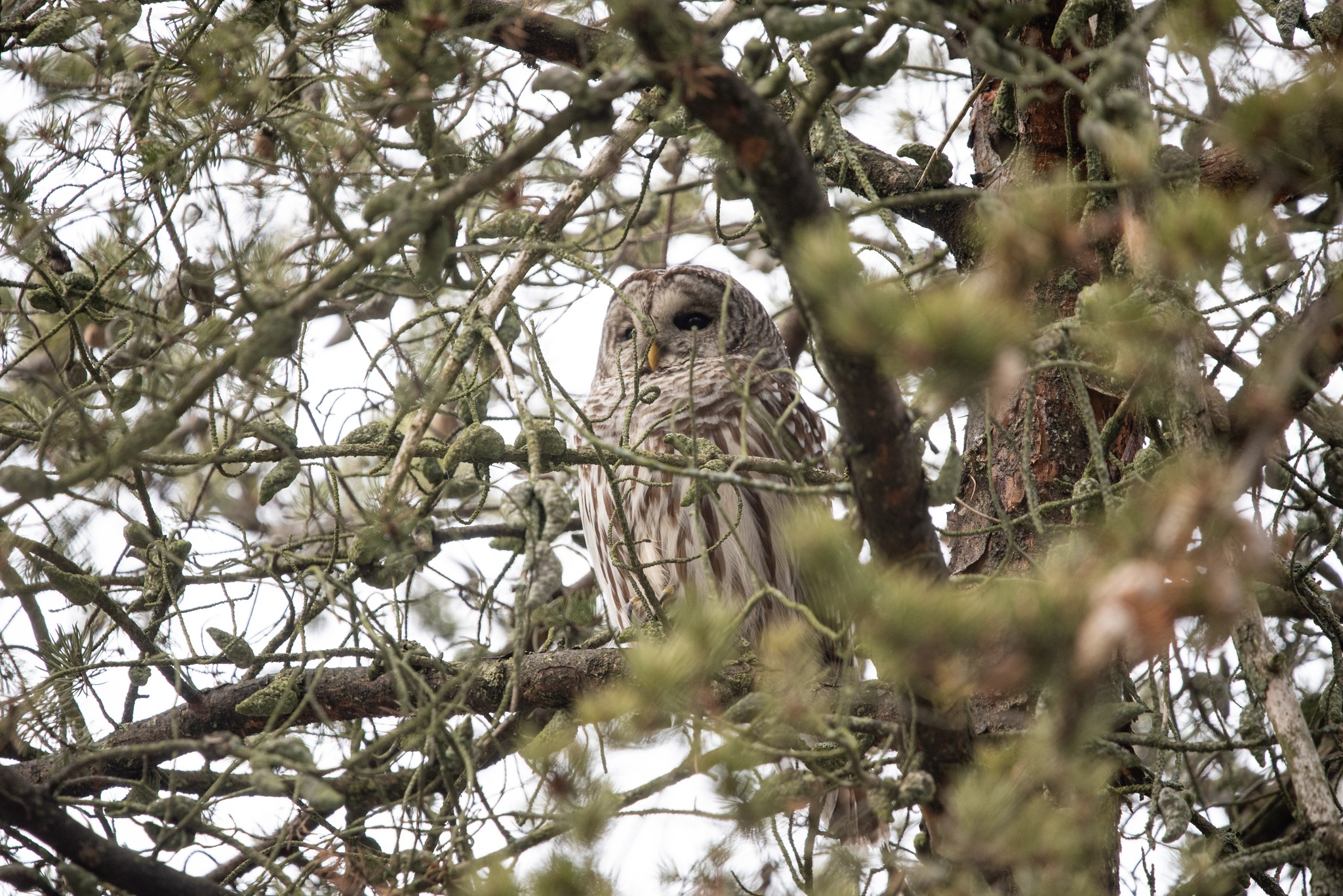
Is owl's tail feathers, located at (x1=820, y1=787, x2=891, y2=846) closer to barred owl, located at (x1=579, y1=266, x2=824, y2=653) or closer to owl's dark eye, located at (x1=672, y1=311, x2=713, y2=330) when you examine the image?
barred owl, located at (x1=579, y1=266, x2=824, y2=653)

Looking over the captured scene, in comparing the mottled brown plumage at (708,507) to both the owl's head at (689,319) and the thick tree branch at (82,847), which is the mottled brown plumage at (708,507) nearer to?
the owl's head at (689,319)

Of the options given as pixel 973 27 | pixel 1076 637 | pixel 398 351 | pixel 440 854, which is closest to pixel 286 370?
pixel 398 351

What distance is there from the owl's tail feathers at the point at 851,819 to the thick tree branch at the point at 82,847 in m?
1.42

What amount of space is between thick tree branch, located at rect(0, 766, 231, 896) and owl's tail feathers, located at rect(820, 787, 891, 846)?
1.42 m

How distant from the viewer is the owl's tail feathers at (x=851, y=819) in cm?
309

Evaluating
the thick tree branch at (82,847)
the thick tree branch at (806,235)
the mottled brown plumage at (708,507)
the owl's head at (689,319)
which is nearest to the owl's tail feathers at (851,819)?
the mottled brown plumage at (708,507)

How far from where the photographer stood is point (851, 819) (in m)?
3.70

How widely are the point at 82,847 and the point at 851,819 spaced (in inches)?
97.1

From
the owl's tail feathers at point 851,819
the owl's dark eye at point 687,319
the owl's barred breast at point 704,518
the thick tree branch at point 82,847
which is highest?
the owl's dark eye at point 687,319

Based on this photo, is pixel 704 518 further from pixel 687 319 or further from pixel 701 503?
pixel 687 319

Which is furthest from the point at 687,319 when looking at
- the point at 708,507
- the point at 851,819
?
the point at 851,819

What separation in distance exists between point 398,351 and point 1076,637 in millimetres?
2443

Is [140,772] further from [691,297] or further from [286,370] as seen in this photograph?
[691,297]

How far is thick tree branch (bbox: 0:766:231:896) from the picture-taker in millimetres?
1917
